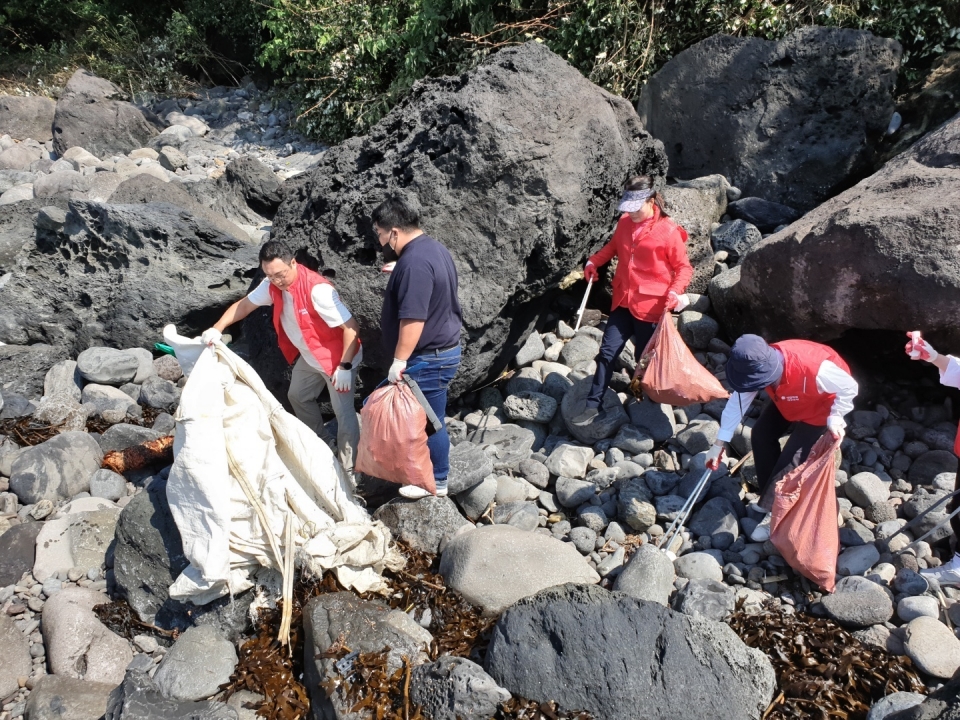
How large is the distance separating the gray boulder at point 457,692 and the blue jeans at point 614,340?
232 centimetres

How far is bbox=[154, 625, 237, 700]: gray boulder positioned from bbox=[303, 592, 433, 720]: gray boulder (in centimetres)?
39

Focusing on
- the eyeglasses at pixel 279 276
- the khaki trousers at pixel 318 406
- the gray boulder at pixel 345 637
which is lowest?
the gray boulder at pixel 345 637

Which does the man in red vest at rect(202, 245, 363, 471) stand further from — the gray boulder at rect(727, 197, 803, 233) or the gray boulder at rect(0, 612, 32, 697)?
the gray boulder at rect(727, 197, 803, 233)

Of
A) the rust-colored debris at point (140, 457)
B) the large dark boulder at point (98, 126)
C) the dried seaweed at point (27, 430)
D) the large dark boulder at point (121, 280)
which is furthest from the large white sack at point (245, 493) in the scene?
the large dark boulder at point (98, 126)

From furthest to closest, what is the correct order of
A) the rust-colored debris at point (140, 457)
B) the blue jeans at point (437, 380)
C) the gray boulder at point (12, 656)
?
the rust-colored debris at point (140, 457), the blue jeans at point (437, 380), the gray boulder at point (12, 656)

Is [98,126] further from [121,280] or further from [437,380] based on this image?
[437,380]

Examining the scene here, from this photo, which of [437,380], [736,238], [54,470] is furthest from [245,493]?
[736,238]

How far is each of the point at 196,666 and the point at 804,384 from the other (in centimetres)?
328

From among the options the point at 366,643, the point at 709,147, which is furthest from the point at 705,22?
the point at 366,643

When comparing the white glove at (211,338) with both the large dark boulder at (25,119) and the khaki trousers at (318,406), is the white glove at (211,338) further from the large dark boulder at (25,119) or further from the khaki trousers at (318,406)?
the large dark boulder at (25,119)

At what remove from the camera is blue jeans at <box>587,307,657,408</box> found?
514cm

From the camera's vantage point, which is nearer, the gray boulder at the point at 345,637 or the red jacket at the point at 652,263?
the gray boulder at the point at 345,637

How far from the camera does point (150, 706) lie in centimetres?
336

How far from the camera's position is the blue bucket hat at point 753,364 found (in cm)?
382
